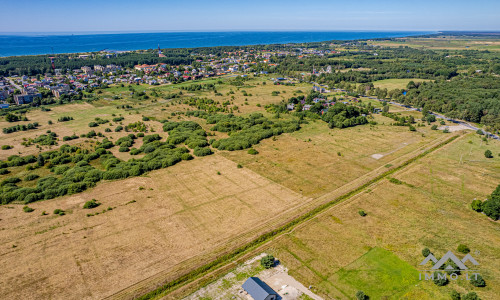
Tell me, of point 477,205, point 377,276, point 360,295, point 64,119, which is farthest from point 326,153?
point 64,119

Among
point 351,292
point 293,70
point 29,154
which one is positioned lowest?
point 351,292

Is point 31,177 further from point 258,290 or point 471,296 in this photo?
point 471,296

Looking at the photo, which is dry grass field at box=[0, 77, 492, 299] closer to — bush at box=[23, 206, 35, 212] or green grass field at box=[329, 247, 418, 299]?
green grass field at box=[329, 247, 418, 299]

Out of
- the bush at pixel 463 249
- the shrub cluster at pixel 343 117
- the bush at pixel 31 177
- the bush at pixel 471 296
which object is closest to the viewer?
the bush at pixel 471 296

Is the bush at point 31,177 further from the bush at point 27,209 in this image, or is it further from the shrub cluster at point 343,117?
the shrub cluster at point 343,117

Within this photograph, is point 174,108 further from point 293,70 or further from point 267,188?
point 293,70

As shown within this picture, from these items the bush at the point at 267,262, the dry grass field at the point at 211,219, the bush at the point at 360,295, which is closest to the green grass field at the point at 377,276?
the dry grass field at the point at 211,219

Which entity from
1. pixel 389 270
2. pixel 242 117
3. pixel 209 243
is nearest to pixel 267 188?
pixel 209 243
